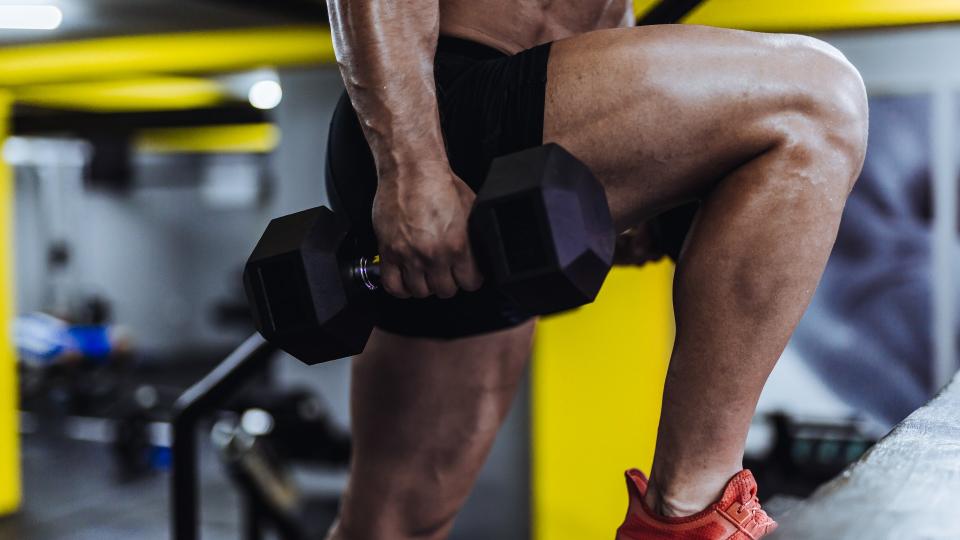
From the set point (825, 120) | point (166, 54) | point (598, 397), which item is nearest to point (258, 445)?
point (598, 397)

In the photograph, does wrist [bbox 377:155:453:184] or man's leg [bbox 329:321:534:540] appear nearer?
wrist [bbox 377:155:453:184]

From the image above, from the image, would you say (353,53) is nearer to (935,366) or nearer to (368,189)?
(368,189)

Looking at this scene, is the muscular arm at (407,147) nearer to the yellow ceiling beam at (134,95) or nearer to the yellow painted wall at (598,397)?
the yellow painted wall at (598,397)

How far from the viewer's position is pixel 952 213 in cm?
400

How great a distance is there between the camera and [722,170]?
1.96 ft

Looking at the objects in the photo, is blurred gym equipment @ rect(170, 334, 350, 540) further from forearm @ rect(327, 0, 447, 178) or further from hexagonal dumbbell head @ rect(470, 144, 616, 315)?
hexagonal dumbbell head @ rect(470, 144, 616, 315)

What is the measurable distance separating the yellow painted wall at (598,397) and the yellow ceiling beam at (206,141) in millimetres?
6221

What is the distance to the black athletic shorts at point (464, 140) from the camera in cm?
63

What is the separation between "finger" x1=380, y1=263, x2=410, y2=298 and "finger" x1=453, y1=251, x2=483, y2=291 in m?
0.04

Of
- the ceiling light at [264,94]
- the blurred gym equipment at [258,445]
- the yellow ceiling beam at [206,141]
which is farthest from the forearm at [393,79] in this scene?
the yellow ceiling beam at [206,141]

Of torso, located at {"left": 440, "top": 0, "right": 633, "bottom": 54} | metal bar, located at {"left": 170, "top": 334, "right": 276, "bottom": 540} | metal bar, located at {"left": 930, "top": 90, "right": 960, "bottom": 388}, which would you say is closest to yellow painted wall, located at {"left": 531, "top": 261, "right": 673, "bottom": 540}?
metal bar, located at {"left": 930, "top": 90, "right": 960, "bottom": 388}

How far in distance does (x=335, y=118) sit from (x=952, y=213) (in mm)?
3926

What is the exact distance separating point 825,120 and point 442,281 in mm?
273

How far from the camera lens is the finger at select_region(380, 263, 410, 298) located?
62 centimetres
